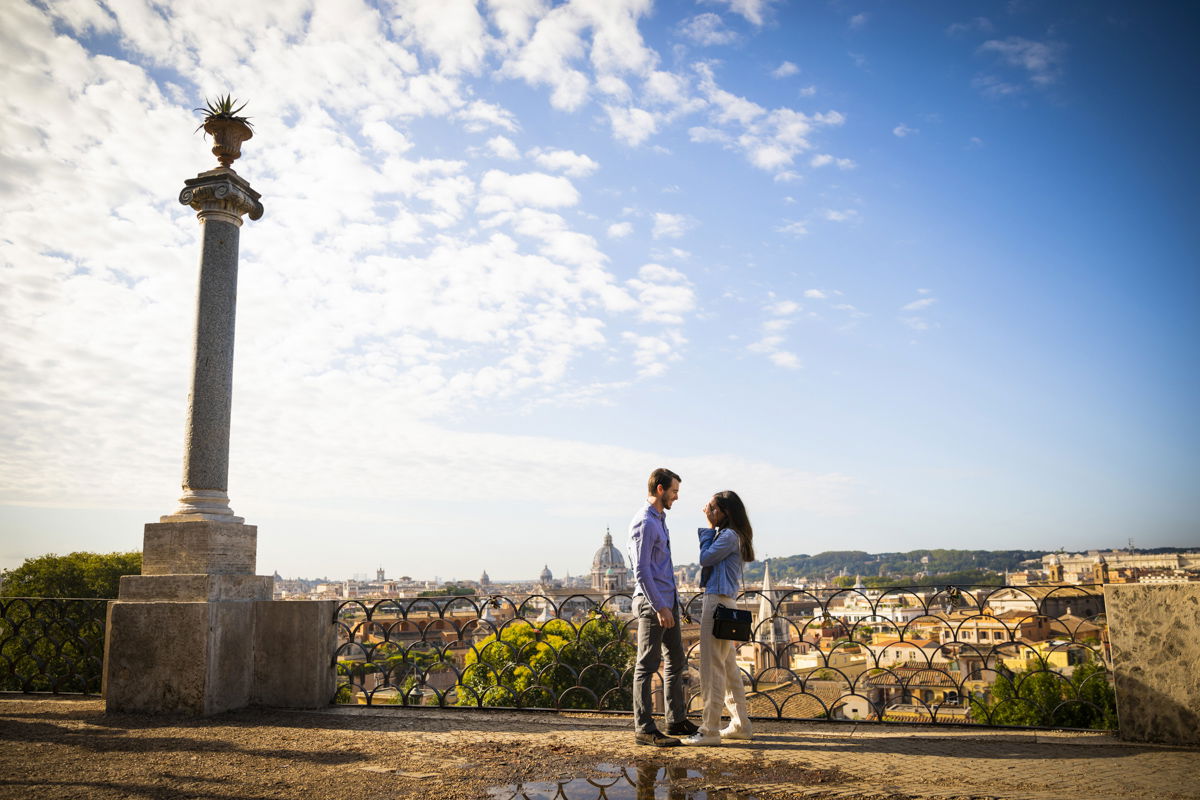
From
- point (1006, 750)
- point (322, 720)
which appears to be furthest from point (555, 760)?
point (1006, 750)

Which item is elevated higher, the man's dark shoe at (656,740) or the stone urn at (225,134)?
the stone urn at (225,134)

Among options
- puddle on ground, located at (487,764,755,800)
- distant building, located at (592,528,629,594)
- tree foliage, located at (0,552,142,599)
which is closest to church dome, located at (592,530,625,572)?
distant building, located at (592,528,629,594)

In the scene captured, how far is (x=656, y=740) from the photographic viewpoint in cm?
503

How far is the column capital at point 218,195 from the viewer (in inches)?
280

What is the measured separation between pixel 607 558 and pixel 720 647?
154438mm

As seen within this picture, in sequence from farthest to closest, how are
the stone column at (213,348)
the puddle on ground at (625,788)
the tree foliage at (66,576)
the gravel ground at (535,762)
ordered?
the tree foliage at (66,576) < the stone column at (213,348) < the gravel ground at (535,762) < the puddle on ground at (625,788)

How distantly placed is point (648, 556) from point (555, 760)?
134 cm

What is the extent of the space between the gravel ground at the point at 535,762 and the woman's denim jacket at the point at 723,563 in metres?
0.98

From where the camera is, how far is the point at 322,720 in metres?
6.00

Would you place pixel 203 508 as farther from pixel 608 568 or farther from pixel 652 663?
pixel 608 568

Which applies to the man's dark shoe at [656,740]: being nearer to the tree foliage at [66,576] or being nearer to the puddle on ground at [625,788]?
the puddle on ground at [625,788]

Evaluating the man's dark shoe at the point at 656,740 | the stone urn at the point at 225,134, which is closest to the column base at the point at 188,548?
the stone urn at the point at 225,134

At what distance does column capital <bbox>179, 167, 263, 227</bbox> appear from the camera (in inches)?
280

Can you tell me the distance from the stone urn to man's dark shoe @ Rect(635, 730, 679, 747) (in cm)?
619
